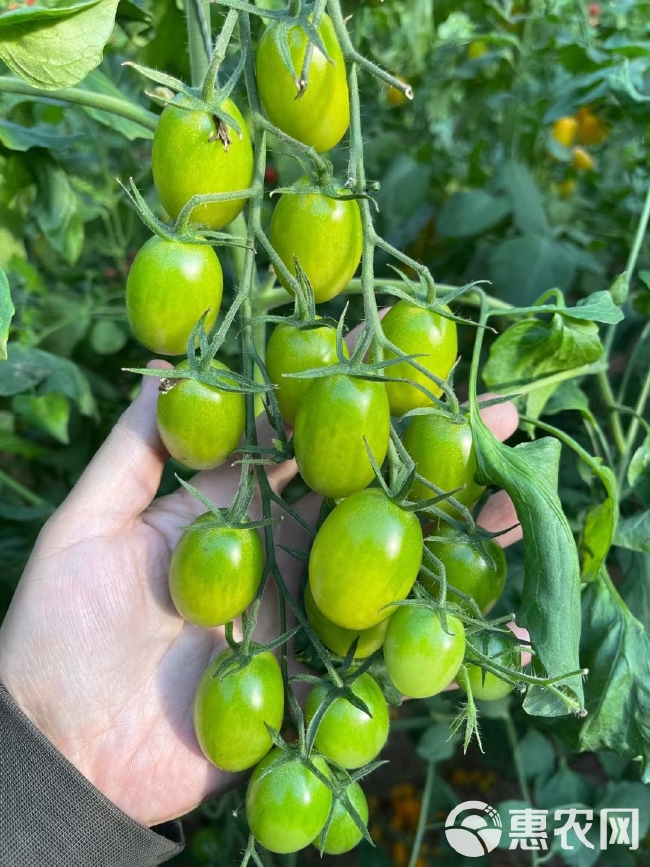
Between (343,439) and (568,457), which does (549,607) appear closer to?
(343,439)

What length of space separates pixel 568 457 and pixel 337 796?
66cm

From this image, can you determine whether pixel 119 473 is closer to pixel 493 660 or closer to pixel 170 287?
pixel 170 287

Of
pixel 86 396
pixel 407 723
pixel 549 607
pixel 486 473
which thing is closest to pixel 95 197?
pixel 86 396

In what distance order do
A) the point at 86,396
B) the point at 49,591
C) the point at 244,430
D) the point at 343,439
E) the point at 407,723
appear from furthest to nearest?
the point at 407,723 < the point at 86,396 < the point at 49,591 < the point at 244,430 < the point at 343,439

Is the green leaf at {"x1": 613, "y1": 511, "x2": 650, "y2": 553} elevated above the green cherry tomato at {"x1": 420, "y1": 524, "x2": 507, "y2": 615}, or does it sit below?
below

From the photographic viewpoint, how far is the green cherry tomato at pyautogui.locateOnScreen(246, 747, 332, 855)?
617 mm

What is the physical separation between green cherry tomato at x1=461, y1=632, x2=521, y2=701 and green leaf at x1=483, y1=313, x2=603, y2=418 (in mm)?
337

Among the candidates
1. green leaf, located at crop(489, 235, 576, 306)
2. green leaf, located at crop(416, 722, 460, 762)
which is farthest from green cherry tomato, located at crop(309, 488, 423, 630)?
green leaf, located at crop(416, 722, 460, 762)

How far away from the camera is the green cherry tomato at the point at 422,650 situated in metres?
0.57

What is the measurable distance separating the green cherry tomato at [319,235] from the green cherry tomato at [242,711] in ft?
1.16

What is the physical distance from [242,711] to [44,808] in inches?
12.3

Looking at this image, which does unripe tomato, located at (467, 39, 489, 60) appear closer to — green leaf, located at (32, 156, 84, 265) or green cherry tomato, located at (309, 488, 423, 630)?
green leaf, located at (32, 156, 84, 265)

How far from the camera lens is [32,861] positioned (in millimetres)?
754

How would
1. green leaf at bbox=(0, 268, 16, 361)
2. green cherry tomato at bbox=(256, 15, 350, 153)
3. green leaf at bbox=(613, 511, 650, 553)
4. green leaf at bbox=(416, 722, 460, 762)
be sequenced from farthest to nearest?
green leaf at bbox=(416, 722, 460, 762)
green leaf at bbox=(613, 511, 650, 553)
green cherry tomato at bbox=(256, 15, 350, 153)
green leaf at bbox=(0, 268, 16, 361)
